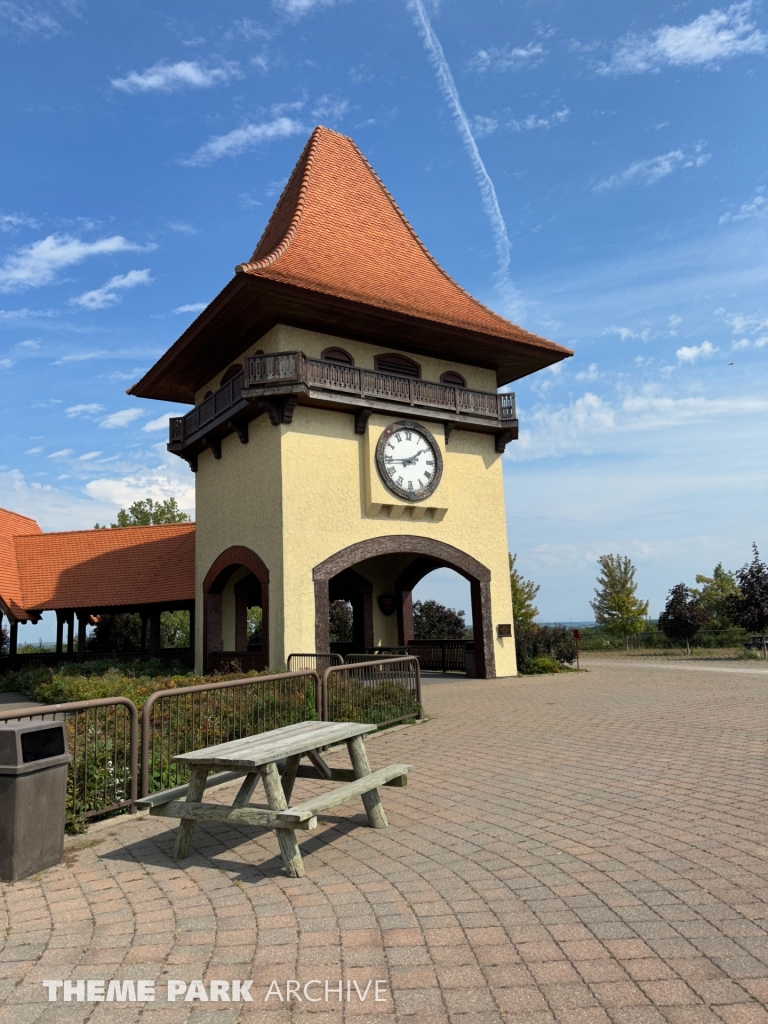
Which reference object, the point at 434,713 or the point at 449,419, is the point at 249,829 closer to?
the point at 434,713

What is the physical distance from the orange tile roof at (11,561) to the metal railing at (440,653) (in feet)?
40.3

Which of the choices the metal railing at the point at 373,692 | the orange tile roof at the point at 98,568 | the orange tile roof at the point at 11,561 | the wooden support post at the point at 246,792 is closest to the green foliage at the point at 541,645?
the orange tile roof at the point at 98,568

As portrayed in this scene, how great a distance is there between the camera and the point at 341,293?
15773 mm

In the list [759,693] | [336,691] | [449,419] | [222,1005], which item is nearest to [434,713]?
[336,691]

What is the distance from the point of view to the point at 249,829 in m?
5.98

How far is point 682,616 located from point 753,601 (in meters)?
3.89

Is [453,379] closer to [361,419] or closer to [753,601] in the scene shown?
[361,419]

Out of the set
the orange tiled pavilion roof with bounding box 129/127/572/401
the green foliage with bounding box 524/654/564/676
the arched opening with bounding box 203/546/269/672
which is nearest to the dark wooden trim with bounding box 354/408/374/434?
the orange tiled pavilion roof with bounding box 129/127/572/401

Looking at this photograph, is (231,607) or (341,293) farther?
(231,607)

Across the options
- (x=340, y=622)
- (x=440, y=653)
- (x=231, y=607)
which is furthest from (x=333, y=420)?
(x=340, y=622)

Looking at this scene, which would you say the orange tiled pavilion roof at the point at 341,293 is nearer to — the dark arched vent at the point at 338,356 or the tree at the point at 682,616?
the dark arched vent at the point at 338,356

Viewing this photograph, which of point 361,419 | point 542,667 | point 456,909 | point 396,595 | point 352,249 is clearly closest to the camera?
point 456,909

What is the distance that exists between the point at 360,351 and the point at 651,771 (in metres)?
12.7

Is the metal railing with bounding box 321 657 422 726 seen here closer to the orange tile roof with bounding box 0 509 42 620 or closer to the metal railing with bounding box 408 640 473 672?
the metal railing with bounding box 408 640 473 672
